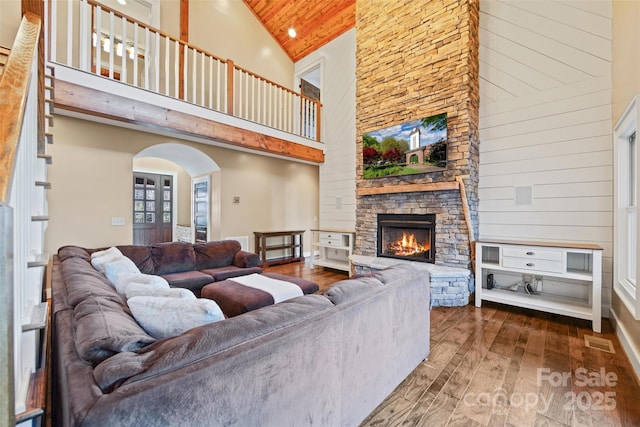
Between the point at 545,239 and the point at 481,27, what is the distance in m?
3.10

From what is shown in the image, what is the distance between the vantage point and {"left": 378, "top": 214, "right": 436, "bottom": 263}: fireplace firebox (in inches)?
167

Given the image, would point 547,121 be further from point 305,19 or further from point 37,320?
point 305,19

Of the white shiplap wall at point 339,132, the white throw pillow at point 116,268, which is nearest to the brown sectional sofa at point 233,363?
the white throw pillow at point 116,268

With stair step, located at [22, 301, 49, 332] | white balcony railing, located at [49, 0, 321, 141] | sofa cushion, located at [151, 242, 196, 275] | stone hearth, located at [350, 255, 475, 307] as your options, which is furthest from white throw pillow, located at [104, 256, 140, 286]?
stone hearth, located at [350, 255, 475, 307]

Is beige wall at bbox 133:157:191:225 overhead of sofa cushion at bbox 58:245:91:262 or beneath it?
overhead

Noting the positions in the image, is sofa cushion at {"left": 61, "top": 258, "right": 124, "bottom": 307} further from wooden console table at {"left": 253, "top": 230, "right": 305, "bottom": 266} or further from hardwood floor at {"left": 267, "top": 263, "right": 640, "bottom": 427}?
wooden console table at {"left": 253, "top": 230, "right": 305, "bottom": 266}

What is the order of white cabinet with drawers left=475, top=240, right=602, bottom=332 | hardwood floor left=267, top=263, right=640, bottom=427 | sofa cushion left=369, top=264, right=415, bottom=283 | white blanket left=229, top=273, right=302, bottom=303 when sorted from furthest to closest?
white cabinet with drawers left=475, top=240, right=602, bottom=332 → white blanket left=229, top=273, right=302, bottom=303 → sofa cushion left=369, top=264, right=415, bottom=283 → hardwood floor left=267, top=263, right=640, bottom=427

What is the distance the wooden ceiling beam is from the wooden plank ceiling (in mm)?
2947

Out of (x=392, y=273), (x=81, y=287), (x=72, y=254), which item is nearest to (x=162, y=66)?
(x=72, y=254)

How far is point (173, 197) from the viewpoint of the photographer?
25.1 ft

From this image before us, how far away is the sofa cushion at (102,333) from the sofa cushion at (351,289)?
0.83m

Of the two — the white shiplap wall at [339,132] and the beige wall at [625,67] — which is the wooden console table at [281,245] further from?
the beige wall at [625,67]

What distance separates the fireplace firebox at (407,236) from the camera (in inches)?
167

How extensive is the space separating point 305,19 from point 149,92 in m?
4.19
